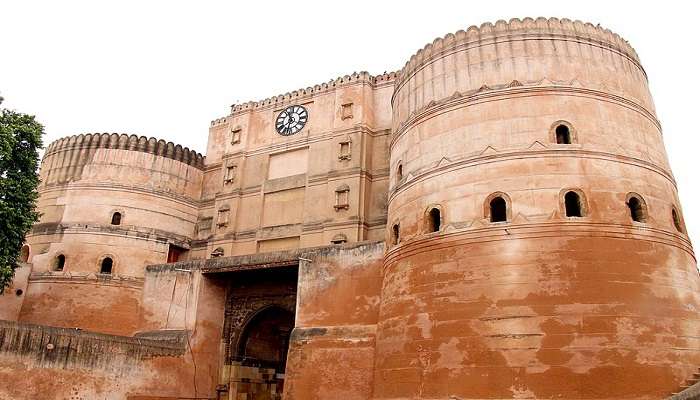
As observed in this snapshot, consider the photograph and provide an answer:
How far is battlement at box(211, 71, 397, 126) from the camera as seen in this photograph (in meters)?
20.9

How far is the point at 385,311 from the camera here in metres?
13.2

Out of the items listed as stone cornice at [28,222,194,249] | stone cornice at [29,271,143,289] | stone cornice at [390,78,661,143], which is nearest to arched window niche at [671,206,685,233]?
stone cornice at [390,78,661,143]

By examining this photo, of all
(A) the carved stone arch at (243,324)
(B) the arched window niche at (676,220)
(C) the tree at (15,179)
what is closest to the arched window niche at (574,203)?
(B) the arched window niche at (676,220)

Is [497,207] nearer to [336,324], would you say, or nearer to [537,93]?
[537,93]

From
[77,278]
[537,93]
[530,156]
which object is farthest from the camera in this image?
[77,278]

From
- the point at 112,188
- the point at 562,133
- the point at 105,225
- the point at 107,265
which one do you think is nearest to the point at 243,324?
the point at 107,265

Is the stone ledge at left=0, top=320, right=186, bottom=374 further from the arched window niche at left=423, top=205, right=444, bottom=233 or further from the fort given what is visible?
the arched window niche at left=423, top=205, right=444, bottom=233

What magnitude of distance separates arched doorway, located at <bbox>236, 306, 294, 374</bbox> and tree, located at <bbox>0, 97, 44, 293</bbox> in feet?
23.0

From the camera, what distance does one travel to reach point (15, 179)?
612 inches

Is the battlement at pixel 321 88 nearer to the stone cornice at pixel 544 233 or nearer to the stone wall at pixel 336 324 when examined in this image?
the stone wall at pixel 336 324

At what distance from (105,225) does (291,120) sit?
25.7 ft

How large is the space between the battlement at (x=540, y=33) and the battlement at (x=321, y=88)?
6.86m

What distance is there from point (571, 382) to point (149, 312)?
13472mm

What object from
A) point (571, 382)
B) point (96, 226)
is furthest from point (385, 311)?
point (96, 226)
